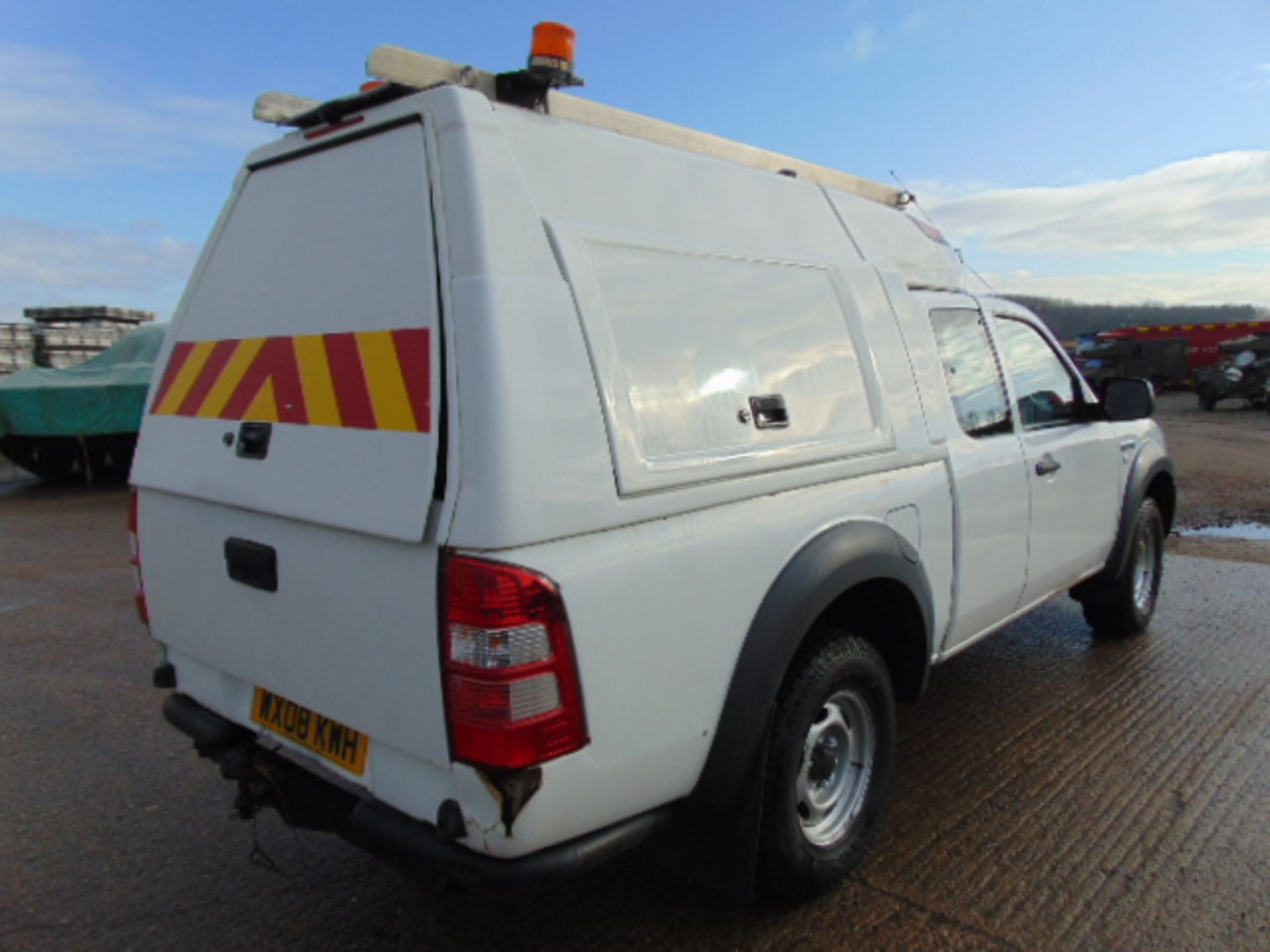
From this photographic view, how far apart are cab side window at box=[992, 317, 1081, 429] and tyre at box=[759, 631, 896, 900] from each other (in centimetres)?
163

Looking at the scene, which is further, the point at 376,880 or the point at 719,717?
the point at 376,880

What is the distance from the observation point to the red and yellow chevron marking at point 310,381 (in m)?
2.05

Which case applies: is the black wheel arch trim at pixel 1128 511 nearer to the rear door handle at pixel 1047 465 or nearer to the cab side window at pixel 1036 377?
the cab side window at pixel 1036 377

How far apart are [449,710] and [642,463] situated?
0.69 m

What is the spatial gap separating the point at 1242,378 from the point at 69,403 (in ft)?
79.4

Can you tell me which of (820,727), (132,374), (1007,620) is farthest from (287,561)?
(132,374)

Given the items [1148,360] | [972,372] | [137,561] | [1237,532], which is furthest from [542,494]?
[1148,360]

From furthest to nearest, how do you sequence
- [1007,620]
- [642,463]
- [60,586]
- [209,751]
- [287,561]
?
1. [60,586]
2. [1007,620]
3. [209,751]
4. [287,561]
5. [642,463]

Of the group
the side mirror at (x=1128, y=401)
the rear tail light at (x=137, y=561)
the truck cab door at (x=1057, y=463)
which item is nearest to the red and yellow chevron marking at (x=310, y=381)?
the rear tail light at (x=137, y=561)

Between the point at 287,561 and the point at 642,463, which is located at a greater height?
the point at 642,463

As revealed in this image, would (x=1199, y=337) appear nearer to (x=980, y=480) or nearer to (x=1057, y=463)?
(x=1057, y=463)

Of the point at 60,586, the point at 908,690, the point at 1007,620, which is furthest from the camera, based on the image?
the point at 60,586

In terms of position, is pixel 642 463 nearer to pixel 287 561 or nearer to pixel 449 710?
pixel 449 710

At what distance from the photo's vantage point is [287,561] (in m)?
2.30
